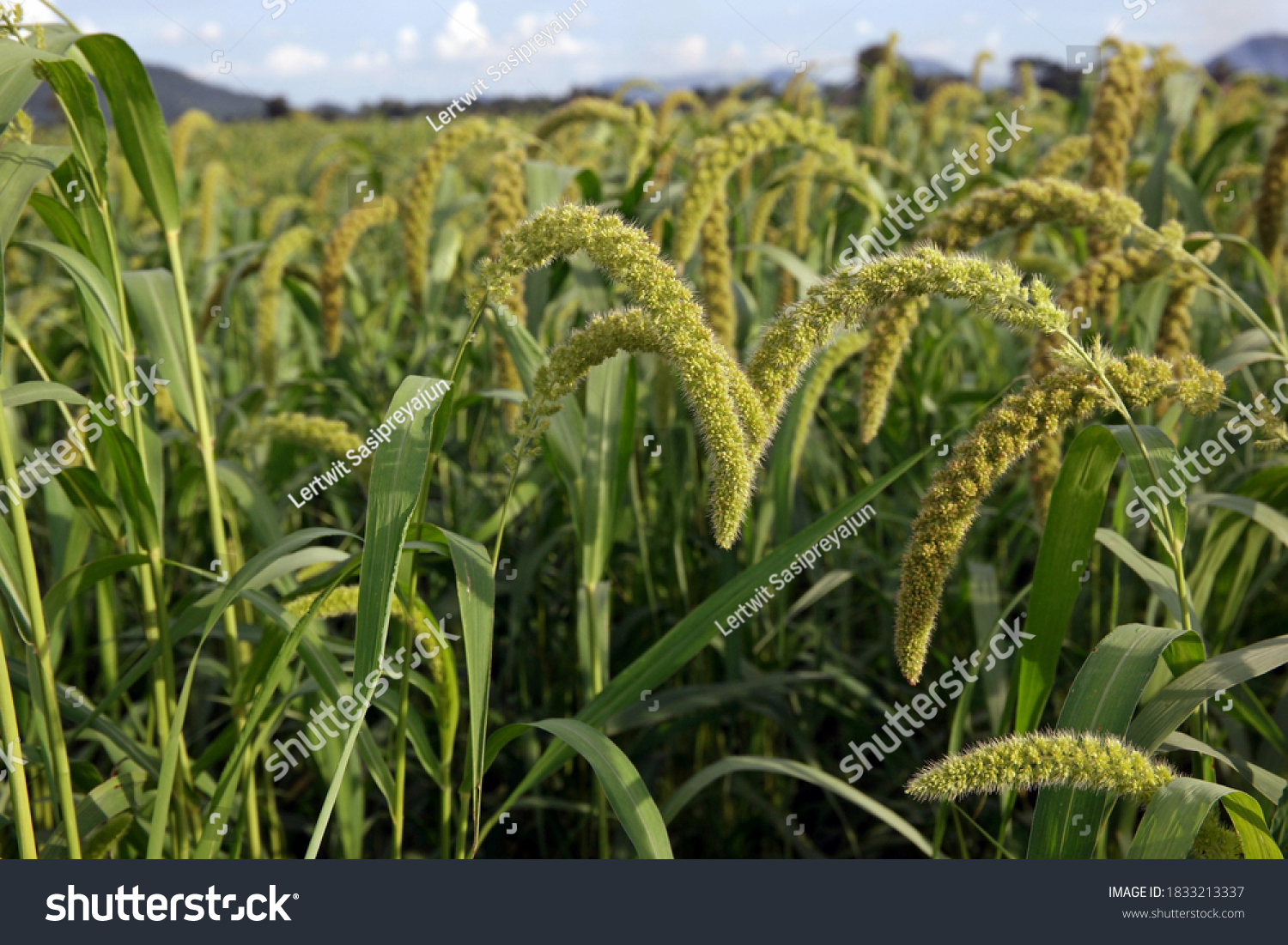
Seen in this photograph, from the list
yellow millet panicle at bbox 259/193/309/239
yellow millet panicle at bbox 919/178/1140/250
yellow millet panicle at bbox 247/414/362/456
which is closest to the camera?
yellow millet panicle at bbox 919/178/1140/250

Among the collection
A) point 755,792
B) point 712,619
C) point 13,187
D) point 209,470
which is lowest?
point 755,792

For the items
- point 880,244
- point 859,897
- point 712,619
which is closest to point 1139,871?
point 859,897

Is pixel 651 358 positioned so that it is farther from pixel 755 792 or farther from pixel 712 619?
pixel 712 619

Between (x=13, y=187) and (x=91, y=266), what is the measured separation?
29 centimetres

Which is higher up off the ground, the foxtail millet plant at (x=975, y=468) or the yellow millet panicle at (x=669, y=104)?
the yellow millet panicle at (x=669, y=104)

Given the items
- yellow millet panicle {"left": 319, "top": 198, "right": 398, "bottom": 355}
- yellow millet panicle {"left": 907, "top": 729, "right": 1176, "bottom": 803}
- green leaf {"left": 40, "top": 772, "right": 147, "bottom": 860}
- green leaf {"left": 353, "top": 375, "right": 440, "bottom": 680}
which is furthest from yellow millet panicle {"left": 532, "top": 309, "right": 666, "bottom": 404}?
yellow millet panicle {"left": 319, "top": 198, "right": 398, "bottom": 355}

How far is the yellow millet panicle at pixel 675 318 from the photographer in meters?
1.19

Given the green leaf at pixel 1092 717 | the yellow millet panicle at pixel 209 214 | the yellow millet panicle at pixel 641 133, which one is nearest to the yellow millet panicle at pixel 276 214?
the yellow millet panicle at pixel 209 214

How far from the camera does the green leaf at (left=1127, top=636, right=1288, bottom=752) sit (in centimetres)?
136

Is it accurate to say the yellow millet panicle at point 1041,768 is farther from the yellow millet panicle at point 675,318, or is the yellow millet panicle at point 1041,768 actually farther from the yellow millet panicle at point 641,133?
the yellow millet panicle at point 641,133

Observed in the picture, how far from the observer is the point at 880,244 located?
3.05 metres

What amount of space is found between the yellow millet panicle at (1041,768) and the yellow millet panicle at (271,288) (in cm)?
248

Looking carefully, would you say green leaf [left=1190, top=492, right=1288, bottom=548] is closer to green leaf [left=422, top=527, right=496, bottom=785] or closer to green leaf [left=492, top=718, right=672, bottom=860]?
green leaf [left=422, top=527, right=496, bottom=785]

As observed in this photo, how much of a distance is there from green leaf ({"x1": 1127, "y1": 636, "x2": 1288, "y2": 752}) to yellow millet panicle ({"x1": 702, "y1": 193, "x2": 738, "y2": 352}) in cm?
127
